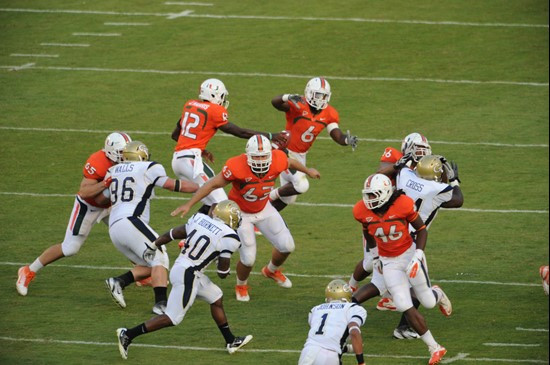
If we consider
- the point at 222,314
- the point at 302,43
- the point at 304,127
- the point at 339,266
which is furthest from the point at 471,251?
the point at 302,43

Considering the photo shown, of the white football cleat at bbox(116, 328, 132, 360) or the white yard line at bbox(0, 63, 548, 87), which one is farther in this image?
the white yard line at bbox(0, 63, 548, 87)

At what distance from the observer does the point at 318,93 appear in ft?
42.9

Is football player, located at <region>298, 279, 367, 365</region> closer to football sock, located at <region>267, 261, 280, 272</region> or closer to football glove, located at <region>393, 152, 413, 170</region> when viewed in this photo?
football glove, located at <region>393, 152, 413, 170</region>

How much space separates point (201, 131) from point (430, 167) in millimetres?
3020

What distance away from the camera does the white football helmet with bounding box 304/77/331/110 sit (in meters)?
13.0

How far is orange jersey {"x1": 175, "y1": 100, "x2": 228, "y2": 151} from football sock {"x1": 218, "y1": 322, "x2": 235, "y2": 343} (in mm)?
3070

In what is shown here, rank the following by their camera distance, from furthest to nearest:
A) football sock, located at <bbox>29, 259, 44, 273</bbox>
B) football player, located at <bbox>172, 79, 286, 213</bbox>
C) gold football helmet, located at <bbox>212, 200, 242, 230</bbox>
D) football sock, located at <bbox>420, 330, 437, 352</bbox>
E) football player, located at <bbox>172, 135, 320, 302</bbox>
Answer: football player, located at <bbox>172, 79, 286, 213</bbox>
football sock, located at <bbox>29, 259, 44, 273</bbox>
football player, located at <bbox>172, 135, 320, 302</bbox>
gold football helmet, located at <bbox>212, 200, 242, 230</bbox>
football sock, located at <bbox>420, 330, 437, 352</bbox>

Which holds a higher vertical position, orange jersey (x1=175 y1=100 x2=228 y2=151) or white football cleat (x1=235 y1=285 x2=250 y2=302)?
orange jersey (x1=175 y1=100 x2=228 y2=151)

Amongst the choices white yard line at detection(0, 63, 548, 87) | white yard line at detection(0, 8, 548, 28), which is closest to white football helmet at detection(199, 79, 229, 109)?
white yard line at detection(0, 63, 548, 87)

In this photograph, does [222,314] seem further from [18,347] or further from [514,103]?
[514,103]

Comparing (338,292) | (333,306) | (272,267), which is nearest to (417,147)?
(272,267)

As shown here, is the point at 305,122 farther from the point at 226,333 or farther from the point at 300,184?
the point at 226,333

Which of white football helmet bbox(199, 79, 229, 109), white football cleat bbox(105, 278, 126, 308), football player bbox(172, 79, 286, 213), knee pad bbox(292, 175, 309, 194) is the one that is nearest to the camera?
white football cleat bbox(105, 278, 126, 308)

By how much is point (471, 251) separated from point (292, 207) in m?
2.65
